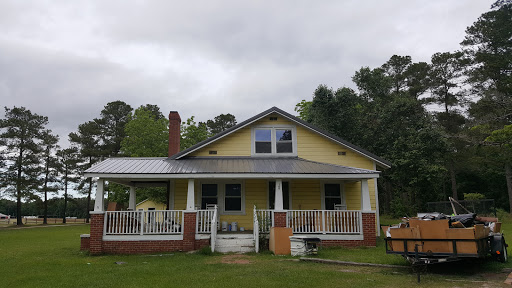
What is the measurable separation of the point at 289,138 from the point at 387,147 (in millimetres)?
14759

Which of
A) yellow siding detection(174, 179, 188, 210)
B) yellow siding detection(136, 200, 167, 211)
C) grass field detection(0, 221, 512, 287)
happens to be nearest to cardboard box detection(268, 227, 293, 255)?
grass field detection(0, 221, 512, 287)

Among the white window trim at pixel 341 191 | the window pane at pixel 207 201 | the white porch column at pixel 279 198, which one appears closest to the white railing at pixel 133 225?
the window pane at pixel 207 201

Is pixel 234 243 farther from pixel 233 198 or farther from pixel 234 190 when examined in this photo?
pixel 234 190

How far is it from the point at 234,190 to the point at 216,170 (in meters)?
2.61

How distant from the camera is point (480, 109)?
2630 centimetres

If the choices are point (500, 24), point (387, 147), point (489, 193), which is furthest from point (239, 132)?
point (489, 193)

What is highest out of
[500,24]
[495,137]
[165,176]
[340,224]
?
[500,24]

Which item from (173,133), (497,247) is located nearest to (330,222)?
(497,247)

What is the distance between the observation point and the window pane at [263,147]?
52.4 feet

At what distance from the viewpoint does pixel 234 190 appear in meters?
15.3

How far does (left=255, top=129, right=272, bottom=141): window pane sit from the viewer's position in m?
16.1

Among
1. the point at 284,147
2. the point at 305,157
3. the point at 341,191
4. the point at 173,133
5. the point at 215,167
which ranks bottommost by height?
the point at 341,191

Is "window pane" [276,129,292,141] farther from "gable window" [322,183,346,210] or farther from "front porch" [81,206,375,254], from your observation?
"front porch" [81,206,375,254]

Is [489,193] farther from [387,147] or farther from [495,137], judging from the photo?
[495,137]
